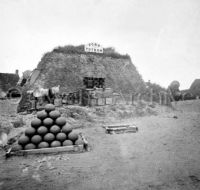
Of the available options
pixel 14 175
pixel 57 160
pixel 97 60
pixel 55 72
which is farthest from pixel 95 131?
pixel 97 60

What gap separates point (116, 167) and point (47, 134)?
2.96 m

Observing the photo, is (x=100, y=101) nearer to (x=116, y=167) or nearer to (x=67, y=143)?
(x=67, y=143)

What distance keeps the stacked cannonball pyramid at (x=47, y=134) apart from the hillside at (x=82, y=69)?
592 inches

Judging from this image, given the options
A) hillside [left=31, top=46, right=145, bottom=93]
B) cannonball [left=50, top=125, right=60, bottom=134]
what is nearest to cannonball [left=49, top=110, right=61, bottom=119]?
cannonball [left=50, top=125, right=60, bottom=134]

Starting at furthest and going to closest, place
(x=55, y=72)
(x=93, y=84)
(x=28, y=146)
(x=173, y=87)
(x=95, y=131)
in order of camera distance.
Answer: (x=173, y=87) < (x=55, y=72) < (x=93, y=84) < (x=95, y=131) < (x=28, y=146)

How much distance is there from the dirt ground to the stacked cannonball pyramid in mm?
517

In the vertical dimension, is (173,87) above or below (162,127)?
above

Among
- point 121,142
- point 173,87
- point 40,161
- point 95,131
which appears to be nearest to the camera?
point 40,161

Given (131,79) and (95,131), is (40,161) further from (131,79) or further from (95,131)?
(131,79)

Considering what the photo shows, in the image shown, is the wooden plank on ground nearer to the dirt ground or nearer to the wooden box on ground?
the dirt ground

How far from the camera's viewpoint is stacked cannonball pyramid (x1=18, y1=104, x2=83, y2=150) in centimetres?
604

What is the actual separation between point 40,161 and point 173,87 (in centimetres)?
2879

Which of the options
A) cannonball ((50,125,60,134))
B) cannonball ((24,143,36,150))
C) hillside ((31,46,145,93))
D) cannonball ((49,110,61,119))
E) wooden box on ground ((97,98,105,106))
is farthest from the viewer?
hillside ((31,46,145,93))

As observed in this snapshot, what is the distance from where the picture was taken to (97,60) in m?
26.2
